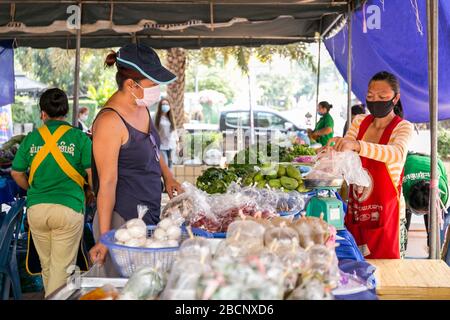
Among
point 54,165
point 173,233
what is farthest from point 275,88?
point 173,233

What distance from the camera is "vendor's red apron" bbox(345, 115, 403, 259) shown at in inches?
135

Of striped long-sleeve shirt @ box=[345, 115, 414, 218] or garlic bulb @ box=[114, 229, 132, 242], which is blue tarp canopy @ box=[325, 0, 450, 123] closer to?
striped long-sleeve shirt @ box=[345, 115, 414, 218]

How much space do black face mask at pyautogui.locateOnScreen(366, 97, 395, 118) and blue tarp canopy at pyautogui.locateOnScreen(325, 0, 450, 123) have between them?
1856 millimetres

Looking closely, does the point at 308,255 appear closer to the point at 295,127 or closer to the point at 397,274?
the point at 397,274

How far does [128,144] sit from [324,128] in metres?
7.96

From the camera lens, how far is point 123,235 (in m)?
2.22

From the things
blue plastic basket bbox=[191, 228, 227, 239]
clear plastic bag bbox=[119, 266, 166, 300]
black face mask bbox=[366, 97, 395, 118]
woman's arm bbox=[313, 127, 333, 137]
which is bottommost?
clear plastic bag bbox=[119, 266, 166, 300]

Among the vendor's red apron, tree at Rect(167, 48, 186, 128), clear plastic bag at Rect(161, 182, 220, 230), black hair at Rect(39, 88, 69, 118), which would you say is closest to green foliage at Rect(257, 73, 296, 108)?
tree at Rect(167, 48, 186, 128)

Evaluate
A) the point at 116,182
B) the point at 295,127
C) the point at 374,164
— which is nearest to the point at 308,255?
the point at 116,182

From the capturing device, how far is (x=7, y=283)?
4.57 m

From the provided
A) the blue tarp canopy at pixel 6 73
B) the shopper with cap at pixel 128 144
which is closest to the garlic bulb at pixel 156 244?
the shopper with cap at pixel 128 144

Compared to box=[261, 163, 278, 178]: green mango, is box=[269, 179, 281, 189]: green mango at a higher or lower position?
lower

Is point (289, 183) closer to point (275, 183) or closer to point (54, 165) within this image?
point (275, 183)

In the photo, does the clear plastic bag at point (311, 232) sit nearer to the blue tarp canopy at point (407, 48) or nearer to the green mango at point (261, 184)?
the green mango at point (261, 184)
